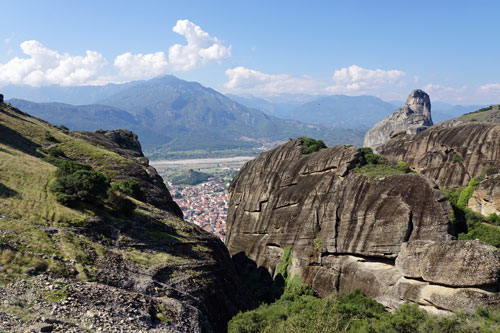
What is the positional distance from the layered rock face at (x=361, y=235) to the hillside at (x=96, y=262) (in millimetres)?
11121

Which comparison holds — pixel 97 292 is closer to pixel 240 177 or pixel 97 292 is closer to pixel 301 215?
pixel 301 215

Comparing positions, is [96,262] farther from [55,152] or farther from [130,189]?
[55,152]

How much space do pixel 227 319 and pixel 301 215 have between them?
1869 centimetres

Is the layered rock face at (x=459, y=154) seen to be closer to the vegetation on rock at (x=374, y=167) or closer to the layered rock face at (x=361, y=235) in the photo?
the vegetation on rock at (x=374, y=167)

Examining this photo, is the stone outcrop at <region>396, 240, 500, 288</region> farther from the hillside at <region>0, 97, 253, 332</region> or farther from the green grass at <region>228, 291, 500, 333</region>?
the hillside at <region>0, 97, 253, 332</region>

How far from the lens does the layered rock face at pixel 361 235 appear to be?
2288 centimetres

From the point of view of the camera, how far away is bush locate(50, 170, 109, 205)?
27891 mm

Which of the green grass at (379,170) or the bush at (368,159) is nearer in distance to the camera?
the green grass at (379,170)

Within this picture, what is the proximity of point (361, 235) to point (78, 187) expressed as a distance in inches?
1098

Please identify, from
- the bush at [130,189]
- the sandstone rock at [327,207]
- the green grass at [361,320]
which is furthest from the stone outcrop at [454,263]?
the bush at [130,189]

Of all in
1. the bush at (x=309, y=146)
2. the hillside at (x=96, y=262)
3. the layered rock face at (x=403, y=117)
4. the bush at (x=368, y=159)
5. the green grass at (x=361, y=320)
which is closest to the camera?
the hillside at (x=96, y=262)

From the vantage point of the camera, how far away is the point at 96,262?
2189 centimetres

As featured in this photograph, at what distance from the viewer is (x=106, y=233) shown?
25.9 m

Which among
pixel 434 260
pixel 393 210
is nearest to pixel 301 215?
pixel 393 210
